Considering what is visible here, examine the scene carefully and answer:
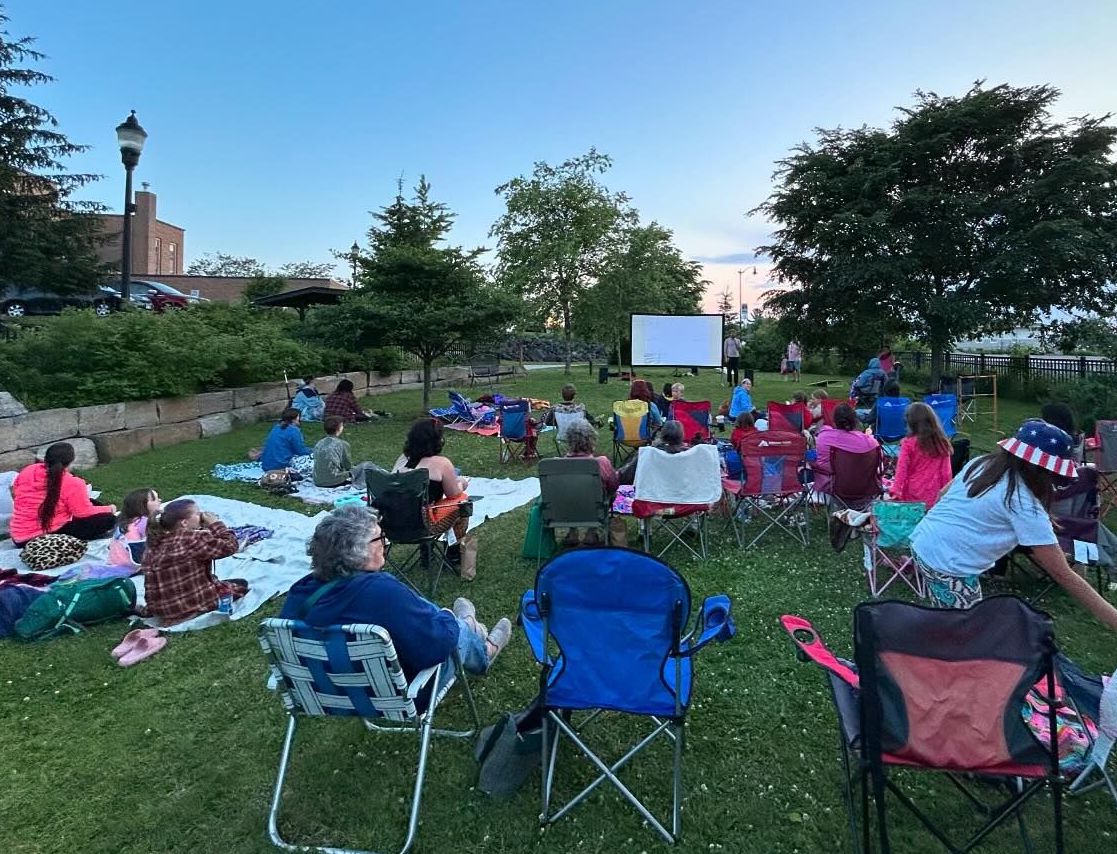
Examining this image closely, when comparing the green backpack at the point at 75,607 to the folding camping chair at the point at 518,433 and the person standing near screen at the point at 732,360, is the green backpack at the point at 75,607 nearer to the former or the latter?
the folding camping chair at the point at 518,433

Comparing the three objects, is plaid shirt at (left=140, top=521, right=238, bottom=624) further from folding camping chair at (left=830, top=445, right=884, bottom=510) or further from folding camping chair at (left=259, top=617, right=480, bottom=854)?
folding camping chair at (left=830, top=445, right=884, bottom=510)

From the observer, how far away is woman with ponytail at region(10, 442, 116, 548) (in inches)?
220

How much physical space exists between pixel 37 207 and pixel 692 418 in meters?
17.1

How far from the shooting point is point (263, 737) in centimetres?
296

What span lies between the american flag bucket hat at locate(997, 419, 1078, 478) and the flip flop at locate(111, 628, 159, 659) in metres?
4.71

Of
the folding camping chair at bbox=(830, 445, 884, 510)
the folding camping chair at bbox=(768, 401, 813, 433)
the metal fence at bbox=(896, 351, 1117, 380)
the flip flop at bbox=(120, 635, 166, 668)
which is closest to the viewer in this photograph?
the flip flop at bbox=(120, 635, 166, 668)

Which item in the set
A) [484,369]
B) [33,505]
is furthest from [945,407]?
[484,369]

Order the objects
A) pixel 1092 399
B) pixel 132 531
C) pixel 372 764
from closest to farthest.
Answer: pixel 372 764, pixel 132 531, pixel 1092 399

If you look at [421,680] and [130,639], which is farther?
[130,639]

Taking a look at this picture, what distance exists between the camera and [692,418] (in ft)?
29.1

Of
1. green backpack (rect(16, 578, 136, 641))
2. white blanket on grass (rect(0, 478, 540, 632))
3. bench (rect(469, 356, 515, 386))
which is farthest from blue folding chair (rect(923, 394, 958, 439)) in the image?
bench (rect(469, 356, 515, 386))

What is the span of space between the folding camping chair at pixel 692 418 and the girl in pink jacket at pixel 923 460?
3535 mm

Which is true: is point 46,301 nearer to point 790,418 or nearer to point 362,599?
point 790,418

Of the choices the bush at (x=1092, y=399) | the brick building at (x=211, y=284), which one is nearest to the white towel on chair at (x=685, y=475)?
the bush at (x=1092, y=399)
